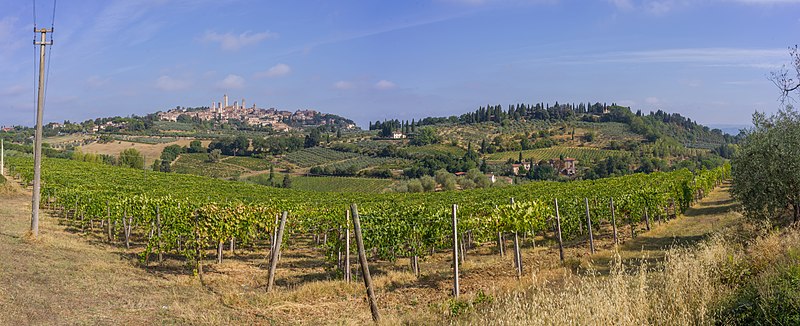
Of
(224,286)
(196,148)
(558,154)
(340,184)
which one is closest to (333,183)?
(340,184)

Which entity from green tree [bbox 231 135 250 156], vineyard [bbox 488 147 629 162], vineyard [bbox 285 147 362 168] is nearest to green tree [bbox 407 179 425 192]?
vineyard [bbox 285 147 362 168]

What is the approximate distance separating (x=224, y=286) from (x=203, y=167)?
3935 inches

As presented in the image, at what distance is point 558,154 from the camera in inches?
5089

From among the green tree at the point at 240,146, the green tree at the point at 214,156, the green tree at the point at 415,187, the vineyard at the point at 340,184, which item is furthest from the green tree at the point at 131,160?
the green tree at the point at 415,187

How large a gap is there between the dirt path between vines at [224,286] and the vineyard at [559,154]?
10613 cm

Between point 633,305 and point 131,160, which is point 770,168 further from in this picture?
point 131,160

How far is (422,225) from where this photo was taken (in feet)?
50.2

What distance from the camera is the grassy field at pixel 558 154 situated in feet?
402

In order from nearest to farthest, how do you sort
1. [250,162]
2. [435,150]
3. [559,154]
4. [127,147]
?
[250,162] < [127,147] < [559,154] < [435,150]

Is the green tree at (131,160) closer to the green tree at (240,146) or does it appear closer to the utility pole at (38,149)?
the green tree at (240,146)

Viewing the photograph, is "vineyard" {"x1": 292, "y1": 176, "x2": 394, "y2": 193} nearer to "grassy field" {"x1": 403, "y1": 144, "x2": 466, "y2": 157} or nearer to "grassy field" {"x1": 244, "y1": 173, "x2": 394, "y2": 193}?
"grassy field" {"x1": 244, "y1": 173, "x2": 394, "y2": 193}

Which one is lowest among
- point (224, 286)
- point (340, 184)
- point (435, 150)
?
point (224, 286)

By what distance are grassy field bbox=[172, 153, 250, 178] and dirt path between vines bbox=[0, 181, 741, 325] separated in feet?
268

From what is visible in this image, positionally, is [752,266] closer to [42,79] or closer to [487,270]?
[487,270]
